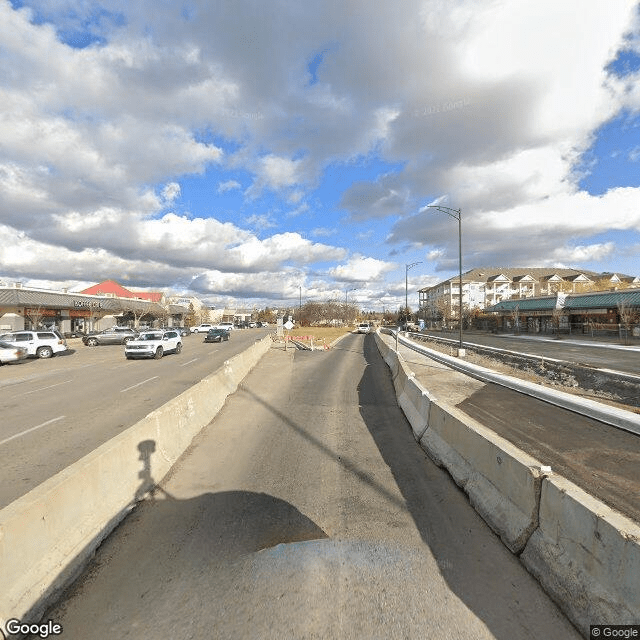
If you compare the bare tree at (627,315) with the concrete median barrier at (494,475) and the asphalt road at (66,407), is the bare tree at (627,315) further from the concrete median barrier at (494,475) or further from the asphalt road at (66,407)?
the concrete median barrier at (494,475)

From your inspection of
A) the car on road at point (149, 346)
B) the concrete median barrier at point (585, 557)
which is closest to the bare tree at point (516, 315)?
the car on road at point (149, 346)

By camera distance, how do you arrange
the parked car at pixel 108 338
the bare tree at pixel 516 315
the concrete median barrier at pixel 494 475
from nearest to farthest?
→ the concrete median barrier at pixel 494 475
the parked car at pixel 108 338
the bare tree at pixel 516 315

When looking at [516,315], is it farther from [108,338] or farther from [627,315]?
[108,338]

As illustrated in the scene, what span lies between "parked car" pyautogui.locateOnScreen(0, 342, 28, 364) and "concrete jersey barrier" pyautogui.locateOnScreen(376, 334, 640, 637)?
25833mm

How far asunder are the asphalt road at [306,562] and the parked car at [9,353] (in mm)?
21726

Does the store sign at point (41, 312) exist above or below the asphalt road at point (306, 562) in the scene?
above

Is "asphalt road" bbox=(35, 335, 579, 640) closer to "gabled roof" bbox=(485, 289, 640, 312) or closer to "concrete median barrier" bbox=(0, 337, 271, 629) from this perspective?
"concrete median barrier" bbox=(0, 337, 271, 629)

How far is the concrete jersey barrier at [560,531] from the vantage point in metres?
2.97

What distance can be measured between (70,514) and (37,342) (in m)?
27.1

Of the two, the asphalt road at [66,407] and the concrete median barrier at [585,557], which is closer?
the concrete median barrier at [585,557]

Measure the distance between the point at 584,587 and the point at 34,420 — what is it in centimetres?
1099

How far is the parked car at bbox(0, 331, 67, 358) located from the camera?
25359 millimetres

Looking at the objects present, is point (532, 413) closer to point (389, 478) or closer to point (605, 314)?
point (389, 478)

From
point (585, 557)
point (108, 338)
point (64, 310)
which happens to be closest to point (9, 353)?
point (108, 338)
